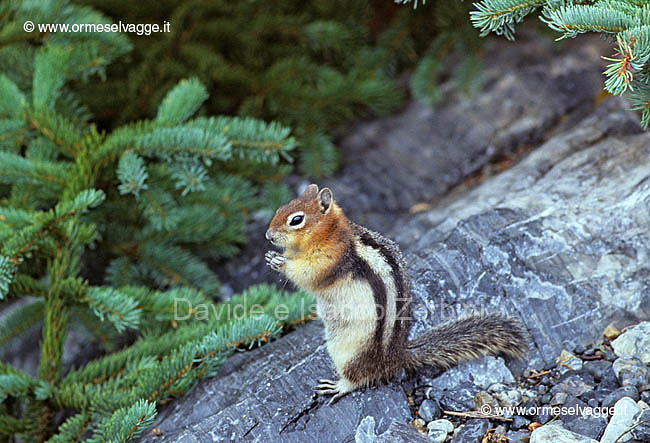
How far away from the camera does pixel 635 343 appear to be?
7.62 ft

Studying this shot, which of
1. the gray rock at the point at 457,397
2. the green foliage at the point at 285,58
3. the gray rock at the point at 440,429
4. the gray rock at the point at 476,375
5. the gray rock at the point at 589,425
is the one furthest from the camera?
the green foliage at the point at 285,58

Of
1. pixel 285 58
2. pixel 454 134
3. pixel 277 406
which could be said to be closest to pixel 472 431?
pixel 277 406

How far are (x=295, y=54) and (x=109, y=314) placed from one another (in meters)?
2.36

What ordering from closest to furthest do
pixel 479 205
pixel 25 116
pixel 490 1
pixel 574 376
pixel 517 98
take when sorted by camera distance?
pixel 490 1, pixel 574 376, pixel 25 116, pixel 479 205, pixel 517 98

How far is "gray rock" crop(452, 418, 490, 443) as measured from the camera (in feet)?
6.84

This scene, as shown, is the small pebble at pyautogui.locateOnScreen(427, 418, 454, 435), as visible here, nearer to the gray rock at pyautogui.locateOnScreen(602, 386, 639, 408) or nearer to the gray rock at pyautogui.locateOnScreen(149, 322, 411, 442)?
the gray rock at pyautogui.locateOnScreen(149, 322, 411, 442)

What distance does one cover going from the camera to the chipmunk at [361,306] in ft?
7.52

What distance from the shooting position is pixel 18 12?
10.5 ft

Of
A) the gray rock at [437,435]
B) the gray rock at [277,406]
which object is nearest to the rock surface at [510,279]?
the gray rock at [277,406]

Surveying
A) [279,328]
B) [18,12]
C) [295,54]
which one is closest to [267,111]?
[295,54]

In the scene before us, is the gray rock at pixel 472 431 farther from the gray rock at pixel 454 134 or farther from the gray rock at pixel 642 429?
the gray rock at pixel 454 134

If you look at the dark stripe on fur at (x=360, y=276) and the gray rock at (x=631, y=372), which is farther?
the dark stripe on fur at (x=360, y=276)

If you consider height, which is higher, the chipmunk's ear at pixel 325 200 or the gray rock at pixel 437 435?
the chipmunk's ear at pixel 325 200

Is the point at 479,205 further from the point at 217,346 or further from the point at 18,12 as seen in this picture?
the point at 18,12
